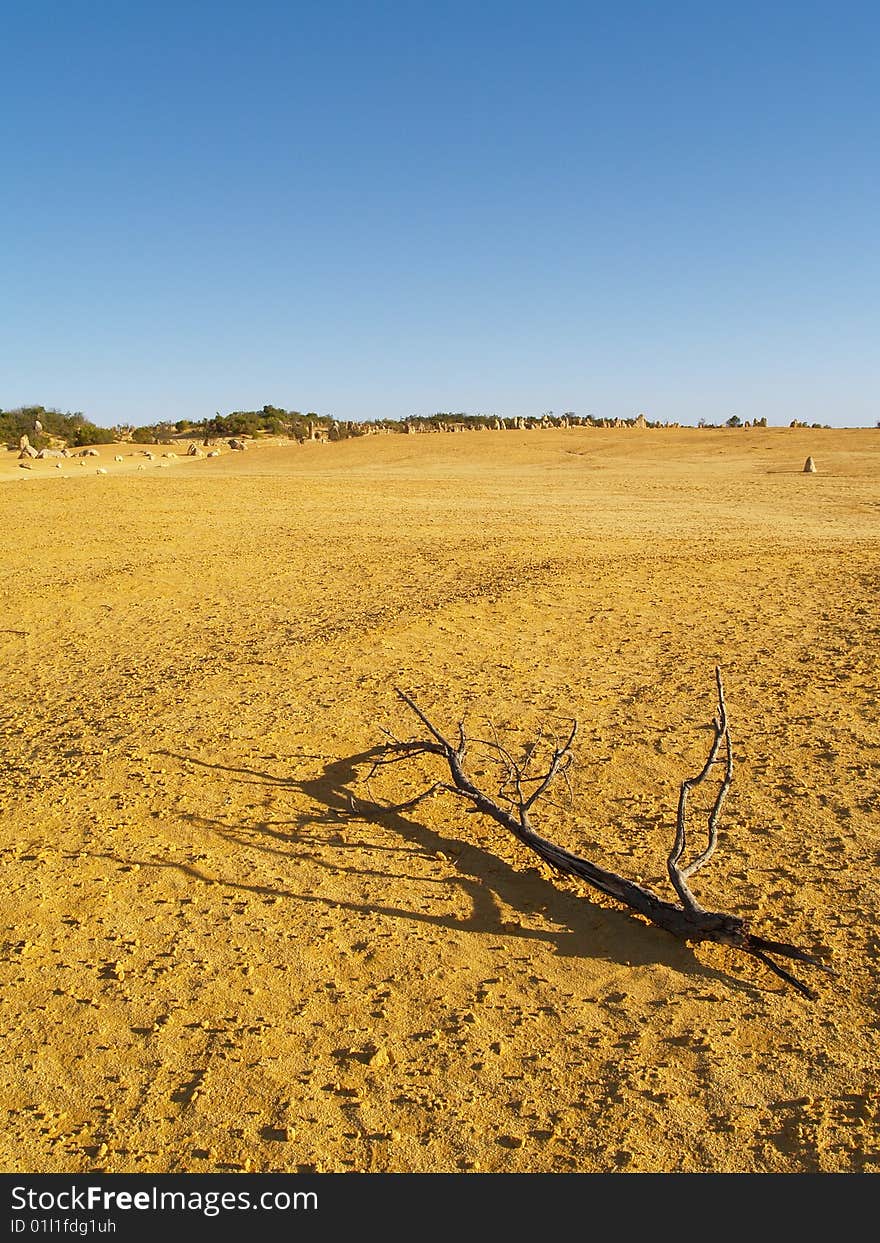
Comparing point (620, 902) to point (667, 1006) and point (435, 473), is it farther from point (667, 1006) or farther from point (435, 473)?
point (435, 473)

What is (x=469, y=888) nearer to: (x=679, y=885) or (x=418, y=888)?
(x=418, y=888)

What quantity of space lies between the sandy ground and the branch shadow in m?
0.01

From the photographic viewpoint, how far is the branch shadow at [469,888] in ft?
9.84

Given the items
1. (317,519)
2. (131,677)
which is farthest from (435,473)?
(131,677)

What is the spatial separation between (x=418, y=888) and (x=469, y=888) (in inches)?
7.5

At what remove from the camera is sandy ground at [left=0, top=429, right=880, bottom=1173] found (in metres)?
2.32

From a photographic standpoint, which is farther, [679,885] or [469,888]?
[469,888]

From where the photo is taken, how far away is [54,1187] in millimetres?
2162

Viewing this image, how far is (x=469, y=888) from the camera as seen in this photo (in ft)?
11.1

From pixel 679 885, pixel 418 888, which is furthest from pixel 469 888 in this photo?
pixel 679 885

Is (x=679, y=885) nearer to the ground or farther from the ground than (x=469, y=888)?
farther from the ground

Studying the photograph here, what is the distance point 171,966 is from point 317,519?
A: 37.1ft

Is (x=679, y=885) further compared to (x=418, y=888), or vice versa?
(x=418, y=888)

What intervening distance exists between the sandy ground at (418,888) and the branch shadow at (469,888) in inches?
0.6
